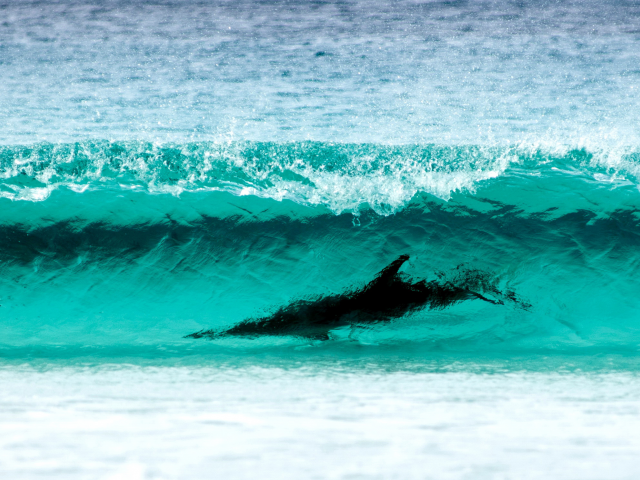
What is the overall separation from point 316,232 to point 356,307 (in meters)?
0.53

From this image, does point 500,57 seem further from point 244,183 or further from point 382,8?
point 244,183

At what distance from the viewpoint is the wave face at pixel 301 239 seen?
9.89 feet

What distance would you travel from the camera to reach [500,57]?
4.81 metres

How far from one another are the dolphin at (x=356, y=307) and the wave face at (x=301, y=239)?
0.19 feet

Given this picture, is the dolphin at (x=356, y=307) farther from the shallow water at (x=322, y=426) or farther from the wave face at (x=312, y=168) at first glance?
the shallow water at (x=322, y=426)

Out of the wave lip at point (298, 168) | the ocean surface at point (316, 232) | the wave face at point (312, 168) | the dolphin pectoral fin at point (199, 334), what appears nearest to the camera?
the ocean surface at point (316, 232)

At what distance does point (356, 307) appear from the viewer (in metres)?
3.11

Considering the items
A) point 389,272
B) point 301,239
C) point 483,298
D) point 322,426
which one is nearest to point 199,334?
point 301,239

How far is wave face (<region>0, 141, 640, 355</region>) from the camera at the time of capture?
3.02 m

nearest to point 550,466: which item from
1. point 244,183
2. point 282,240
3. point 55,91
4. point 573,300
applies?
point 573,300

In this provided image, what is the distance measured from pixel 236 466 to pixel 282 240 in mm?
2183

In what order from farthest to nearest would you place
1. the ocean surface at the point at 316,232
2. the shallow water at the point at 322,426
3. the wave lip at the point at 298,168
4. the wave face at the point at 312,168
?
1. the wave lip at the point at 298,168
2. the wave face at the point at 312,168
3. the ocean surface at the point at 316,232
4. the shallow water at the point at 322,426

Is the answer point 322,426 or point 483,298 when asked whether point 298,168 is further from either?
point 322,426

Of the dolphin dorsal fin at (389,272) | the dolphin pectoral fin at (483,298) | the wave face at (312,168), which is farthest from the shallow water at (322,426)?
the dolphin dorsal fin at (389,272)
